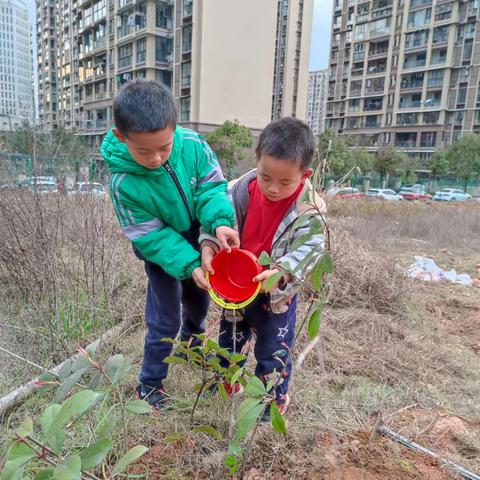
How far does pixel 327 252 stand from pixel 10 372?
159 centimetres

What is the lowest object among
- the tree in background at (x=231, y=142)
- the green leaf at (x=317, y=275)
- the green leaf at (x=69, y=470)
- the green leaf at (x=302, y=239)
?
the green leaf at (x=69, y=470)

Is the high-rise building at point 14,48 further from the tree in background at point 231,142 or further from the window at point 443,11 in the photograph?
the window at point 443,11

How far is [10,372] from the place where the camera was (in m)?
1.71

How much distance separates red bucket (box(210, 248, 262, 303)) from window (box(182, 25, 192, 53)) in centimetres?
2378

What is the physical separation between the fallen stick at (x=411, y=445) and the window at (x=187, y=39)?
24.0 meters

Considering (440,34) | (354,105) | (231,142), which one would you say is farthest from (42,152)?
(354,105)

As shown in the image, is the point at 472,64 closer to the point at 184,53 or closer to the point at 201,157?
the point at 184,53

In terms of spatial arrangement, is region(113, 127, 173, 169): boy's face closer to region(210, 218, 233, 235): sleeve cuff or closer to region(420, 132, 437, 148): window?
region(210, 218, 233, 235): sleeve cuff

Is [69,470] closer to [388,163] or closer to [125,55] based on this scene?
[388,163]

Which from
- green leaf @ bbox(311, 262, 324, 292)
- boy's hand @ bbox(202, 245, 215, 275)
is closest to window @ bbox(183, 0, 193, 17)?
boy's hand @ bbox(202, 245, 215, 275)

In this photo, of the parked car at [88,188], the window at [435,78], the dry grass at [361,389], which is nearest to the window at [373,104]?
the window at [435,78]

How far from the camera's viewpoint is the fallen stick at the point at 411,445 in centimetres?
119

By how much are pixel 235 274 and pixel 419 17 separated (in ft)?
133

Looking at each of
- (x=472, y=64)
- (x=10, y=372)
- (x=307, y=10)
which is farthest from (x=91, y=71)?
(x=10, y=372)
